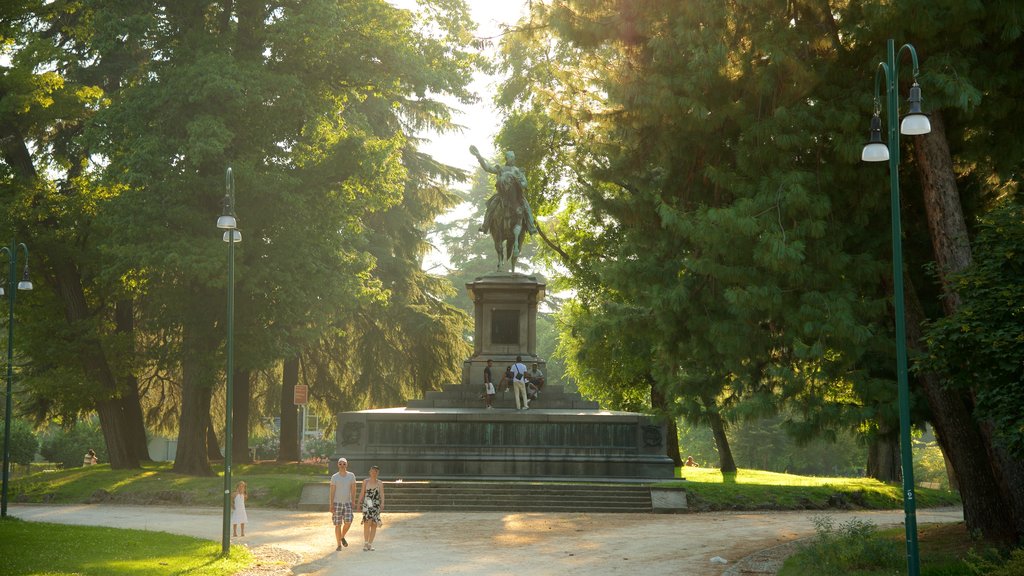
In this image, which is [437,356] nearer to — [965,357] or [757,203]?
[757,203]

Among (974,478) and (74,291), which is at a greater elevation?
(74,291)

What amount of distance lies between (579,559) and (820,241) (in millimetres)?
6253

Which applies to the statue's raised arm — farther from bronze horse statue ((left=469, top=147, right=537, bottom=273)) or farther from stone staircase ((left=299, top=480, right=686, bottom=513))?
stone staircase ((left=299, top=480, right=686, bottom=513))

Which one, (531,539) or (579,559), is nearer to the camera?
(579,559)

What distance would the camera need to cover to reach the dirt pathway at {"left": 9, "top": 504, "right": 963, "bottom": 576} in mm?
15410

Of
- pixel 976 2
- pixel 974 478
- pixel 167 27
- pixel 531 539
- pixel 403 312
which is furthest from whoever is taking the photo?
pixel 403 312

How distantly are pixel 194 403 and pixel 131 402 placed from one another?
428 cm

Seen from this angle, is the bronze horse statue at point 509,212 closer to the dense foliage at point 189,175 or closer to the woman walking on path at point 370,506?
the dense foliage at point 189,175

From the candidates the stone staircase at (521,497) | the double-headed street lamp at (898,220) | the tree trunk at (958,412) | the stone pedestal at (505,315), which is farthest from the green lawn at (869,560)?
the stone pedestal at (505,315)

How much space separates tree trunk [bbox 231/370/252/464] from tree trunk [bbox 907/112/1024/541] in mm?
23479

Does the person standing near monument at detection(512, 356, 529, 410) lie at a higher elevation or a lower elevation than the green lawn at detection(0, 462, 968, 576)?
higher

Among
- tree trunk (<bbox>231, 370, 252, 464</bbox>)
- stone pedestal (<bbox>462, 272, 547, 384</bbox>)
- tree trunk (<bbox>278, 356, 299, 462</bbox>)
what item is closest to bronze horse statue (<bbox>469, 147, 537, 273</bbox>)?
stone pedestal (<bbox>462, 272, 547, 384</bbox>)

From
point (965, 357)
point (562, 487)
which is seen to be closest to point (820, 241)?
point (965, 357)

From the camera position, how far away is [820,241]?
1630 centimetres
